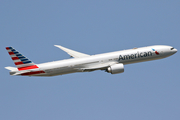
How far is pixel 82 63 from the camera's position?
271ft

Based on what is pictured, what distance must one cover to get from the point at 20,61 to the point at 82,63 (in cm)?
1655

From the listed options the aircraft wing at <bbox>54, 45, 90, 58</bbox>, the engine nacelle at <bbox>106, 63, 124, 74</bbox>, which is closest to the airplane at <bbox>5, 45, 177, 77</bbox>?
the engine nacelle at <bbox>106, 63, 124, 74</bbox>

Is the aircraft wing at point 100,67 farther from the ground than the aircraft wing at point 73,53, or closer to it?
closer to it

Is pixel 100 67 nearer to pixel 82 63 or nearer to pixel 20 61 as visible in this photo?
pixel 82 63

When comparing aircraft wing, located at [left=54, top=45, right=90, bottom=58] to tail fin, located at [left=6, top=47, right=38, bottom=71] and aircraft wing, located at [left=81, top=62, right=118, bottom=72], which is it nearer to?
aircraft wing, located at [left=81, top=62, right=118, bottom=72]

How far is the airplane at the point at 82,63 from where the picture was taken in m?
81.6

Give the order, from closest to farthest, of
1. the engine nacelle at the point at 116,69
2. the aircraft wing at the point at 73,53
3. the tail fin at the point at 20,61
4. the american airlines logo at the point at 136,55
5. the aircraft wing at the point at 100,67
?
the tail fin at the point at 20,61 < the aircraft wing at the point at 100,67 < the engine nacelle at the point at 116,69 < the american airlines logo at the point at 136,55 < the aircraft wing at the point at 73,53

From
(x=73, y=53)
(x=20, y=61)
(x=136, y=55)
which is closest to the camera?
(x=20, y=61)

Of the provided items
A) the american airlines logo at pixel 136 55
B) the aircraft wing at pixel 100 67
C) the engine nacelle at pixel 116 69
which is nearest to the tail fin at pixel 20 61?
the aircraft wing at pixel 100 67

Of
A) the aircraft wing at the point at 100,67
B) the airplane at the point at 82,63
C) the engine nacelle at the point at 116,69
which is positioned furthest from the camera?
the engine nacelle at the point at 116,69

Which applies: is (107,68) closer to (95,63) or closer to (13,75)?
(95,63)

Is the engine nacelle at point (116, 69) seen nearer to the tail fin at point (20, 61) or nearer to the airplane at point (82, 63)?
the airplane at point (82, 63)

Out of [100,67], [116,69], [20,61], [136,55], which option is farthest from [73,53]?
[136,55]

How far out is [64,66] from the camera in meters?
82.0
